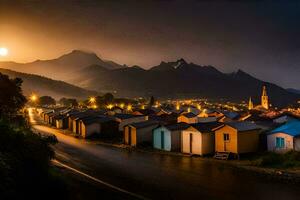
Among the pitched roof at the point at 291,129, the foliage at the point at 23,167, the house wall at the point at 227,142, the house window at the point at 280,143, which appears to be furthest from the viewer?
the house wall at the point at 227,142

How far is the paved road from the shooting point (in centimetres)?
2538

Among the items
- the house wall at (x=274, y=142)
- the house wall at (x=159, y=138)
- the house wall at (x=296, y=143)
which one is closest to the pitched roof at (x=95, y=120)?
the house wall at (x=159, y=138)

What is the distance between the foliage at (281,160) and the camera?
33.1 metres

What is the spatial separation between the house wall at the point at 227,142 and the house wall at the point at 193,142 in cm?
175

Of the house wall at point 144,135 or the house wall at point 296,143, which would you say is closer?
the house wall at point 296,143

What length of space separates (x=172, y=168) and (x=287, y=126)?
13.0 m

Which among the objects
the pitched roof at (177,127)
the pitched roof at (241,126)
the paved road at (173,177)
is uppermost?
the pitched roof at (241,126)

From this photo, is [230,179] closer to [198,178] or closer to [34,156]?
[198,178]

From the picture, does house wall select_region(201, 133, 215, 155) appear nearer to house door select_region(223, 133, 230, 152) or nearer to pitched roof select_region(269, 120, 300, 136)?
house door select_region(223, 133, 230, 152)

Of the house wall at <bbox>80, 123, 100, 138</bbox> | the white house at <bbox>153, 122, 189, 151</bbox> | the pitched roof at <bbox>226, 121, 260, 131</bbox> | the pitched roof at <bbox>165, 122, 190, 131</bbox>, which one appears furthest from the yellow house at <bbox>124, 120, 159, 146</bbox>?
the house wall at <bbox>80, 123, 100, 138</bbox>

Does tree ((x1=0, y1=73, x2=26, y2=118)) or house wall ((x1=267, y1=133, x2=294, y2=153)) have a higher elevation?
tree ((x1=0, y1=73, x2=26, y2=118))

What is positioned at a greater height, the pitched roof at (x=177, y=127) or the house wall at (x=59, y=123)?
the pitched roof at (x=177, y=127)

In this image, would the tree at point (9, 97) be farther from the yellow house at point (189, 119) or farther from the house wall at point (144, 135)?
the yellow house at point (189, 119)

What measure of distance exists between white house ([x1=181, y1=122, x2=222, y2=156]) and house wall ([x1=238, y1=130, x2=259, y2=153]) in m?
3.36
